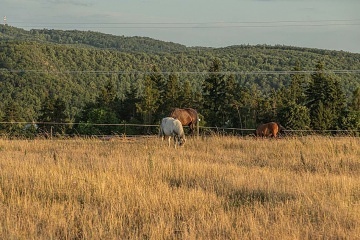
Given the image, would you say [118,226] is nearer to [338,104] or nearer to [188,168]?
[188,168]

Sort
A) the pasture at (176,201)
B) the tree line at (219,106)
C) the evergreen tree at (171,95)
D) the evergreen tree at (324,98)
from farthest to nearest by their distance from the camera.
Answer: the evergreen tree at (171,95) → the evergreen tree at (324,98) → the tree line at (219,106) → the pasture at (176,201)

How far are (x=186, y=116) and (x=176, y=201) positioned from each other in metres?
15.2

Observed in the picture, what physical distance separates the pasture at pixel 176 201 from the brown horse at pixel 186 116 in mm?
10654

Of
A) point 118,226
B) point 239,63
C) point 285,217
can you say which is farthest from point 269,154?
point 239,63

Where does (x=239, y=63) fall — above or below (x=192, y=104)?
above

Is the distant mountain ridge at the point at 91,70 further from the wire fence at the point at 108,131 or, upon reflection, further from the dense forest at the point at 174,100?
the wire fence at the point at 108,131

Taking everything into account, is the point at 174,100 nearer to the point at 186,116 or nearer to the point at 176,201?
the point at 186,116

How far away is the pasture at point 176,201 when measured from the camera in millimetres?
5035

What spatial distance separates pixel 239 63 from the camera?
186m

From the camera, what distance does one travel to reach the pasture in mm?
5035

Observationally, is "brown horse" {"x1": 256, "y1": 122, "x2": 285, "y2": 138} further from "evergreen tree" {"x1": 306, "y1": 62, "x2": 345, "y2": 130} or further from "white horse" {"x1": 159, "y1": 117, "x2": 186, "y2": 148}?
"evergreen tree" {"x1": 306, "y1": 62, "x2": 345, "y2": 130}

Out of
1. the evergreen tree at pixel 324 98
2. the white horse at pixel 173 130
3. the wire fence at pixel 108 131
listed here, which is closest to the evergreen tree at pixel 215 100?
the wire fence at pixel 108 131

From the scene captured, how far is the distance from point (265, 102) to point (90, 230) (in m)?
76.5

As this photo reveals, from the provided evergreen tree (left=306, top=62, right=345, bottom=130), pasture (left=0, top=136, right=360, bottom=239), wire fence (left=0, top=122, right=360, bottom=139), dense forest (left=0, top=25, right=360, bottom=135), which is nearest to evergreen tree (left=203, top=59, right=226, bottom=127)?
dense forest (left=0, top=25, right=360, bottom=135)
